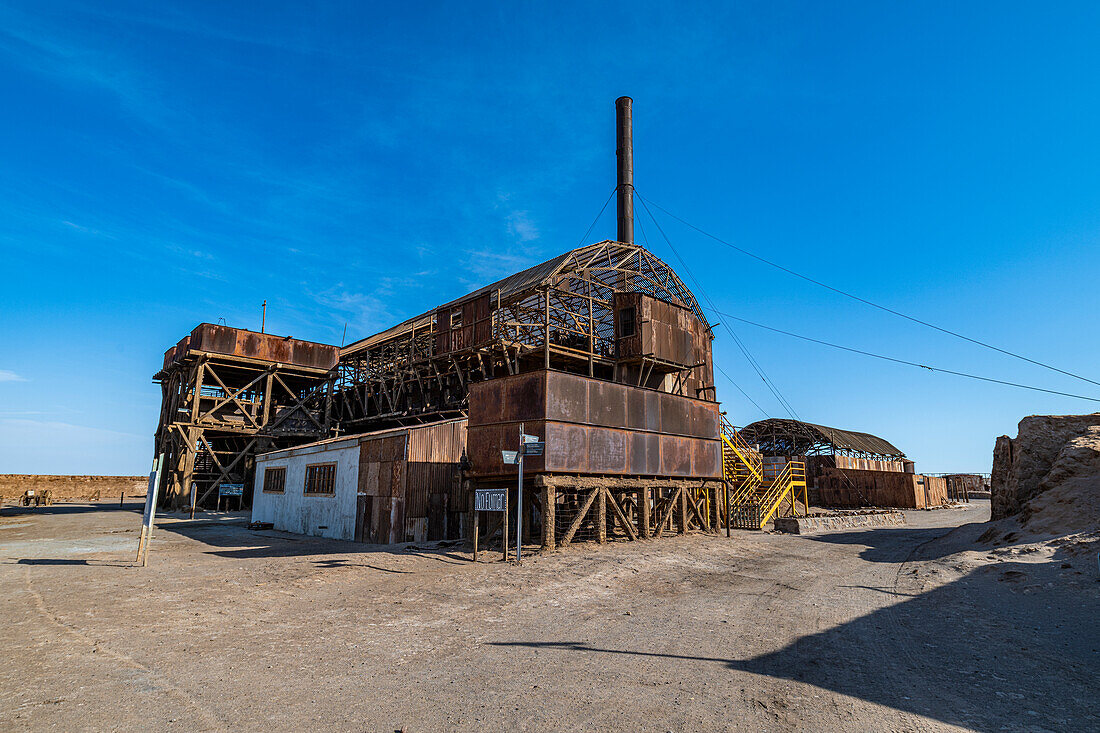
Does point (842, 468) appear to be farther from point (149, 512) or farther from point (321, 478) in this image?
point (149, 512)

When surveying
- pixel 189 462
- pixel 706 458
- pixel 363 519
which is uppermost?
pixel 706 458

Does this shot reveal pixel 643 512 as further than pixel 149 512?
Yes

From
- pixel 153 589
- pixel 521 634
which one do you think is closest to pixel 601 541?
pixel 521 634

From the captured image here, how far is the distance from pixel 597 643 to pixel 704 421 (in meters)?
17.7

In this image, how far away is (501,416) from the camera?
19.0 metres

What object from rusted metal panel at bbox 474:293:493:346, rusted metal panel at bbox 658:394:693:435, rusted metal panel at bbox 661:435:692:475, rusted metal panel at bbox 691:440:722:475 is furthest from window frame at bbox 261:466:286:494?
rusted metal panel at bbox 691:440:722:475

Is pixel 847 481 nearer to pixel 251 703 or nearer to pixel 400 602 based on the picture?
pixel 400 602

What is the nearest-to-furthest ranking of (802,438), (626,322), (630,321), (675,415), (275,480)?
(675,415), (630,321), (626,322), (275,480), (802,438)

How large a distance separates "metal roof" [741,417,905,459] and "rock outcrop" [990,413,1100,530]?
31290 mm

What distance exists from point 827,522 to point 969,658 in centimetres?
2240

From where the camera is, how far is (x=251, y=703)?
226 inches

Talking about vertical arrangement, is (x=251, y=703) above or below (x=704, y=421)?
below

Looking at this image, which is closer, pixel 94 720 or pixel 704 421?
pixel 94 720

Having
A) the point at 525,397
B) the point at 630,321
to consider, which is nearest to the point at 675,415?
the point at 630,321
